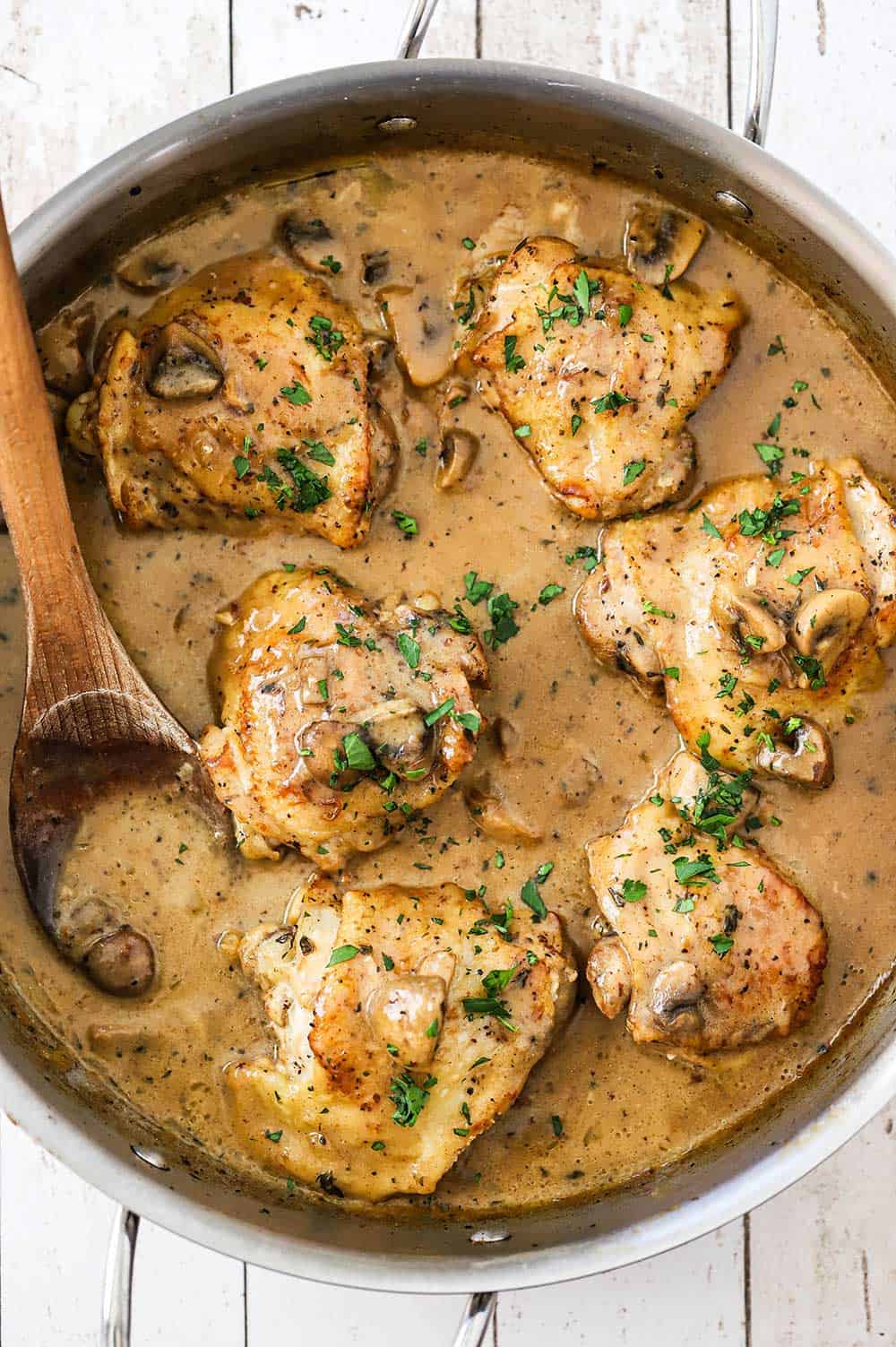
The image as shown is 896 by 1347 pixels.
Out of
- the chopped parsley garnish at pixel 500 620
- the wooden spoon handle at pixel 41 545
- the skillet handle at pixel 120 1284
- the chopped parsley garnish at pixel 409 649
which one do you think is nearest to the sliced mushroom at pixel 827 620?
the chopped parsley garnish at pixel 500 620

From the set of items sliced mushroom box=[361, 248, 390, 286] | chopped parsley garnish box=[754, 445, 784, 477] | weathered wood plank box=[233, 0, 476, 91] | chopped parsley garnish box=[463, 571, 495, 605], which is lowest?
chopped parsley garnish box=[463, 571, 495, 605]

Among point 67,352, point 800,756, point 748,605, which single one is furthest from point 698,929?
point 67,352

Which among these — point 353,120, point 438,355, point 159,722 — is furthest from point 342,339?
point 159,722

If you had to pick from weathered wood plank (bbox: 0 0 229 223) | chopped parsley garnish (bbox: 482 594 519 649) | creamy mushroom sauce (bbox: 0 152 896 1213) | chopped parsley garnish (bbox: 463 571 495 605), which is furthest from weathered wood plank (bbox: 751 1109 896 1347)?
weathered wood plank (bbox: 0 0 229 223)

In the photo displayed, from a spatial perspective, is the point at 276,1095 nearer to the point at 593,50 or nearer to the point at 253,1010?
the point at 253,1010

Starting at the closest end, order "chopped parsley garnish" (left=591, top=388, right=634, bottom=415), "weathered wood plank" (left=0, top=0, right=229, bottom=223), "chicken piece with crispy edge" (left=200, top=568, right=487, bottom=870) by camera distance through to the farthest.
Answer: "chicken piece with crispy edge" (left=200, top=568, right=487, bottom=870) < "chopped parsley garnish" (left=591, top=388, right=634, bottom=415) < "weathered wood plank" (left=0, top=0, right=229, bottom=223)

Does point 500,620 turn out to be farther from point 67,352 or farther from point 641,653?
point 67,352

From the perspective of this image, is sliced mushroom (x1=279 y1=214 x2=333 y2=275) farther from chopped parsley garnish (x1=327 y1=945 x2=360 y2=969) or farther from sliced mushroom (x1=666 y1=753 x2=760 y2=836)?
chopped parsley garnish (x1=327 y1=945 x2=360 y2=969)
